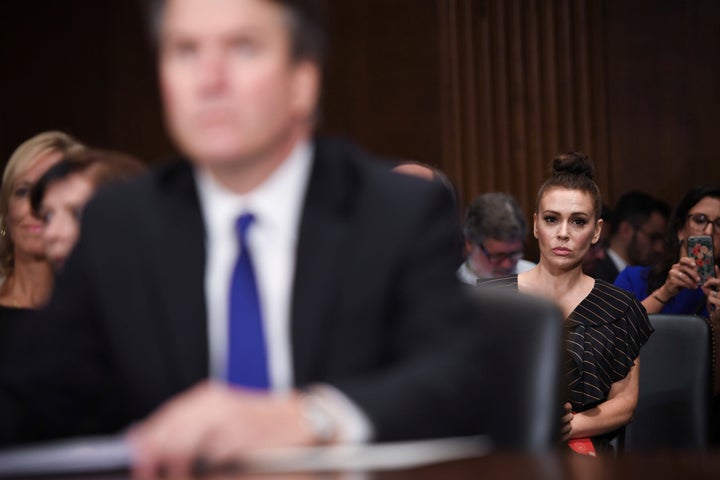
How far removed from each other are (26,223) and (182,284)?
76.3 inches

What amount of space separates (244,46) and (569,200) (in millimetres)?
2705

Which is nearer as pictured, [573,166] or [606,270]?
[573,166]

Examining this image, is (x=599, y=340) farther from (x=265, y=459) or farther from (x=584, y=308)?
(x=265, y=459)

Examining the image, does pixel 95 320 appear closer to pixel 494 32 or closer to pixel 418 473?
pixel 418 473

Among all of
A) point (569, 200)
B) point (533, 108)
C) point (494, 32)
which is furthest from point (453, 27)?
point (569, 200)

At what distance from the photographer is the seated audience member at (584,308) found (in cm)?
357

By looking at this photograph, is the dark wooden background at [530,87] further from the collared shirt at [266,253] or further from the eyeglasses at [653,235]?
the collared shirt at [266,253]

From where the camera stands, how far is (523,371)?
1.79 m

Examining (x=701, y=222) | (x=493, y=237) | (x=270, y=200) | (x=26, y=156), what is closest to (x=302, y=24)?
(x=270, y=200)

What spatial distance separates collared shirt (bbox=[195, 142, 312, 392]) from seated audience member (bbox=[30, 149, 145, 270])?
95 centimetres

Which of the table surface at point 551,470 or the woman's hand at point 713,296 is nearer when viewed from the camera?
the table surface at point 551,470

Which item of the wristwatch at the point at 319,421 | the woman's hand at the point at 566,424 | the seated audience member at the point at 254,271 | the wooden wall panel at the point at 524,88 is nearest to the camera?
the wristwatch at the point at 319,421

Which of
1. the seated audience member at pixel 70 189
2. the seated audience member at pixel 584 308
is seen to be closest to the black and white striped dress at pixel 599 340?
the seated audience member at pixel 584 308

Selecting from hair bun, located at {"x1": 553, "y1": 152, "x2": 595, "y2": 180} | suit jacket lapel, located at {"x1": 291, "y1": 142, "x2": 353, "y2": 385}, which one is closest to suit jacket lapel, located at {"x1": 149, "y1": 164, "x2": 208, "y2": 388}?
suit jacket lapel, located at {"x1": 291, "y1": 142, "x2": 353, "y2": 385}
